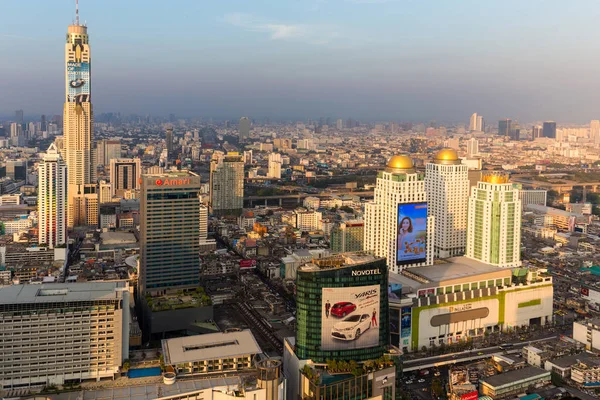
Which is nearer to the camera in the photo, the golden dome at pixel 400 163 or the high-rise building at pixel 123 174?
the golden dome at pixel 400 163

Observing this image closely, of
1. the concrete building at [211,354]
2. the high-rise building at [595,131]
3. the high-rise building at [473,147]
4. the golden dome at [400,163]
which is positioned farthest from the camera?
the high-rise building at [595,131]

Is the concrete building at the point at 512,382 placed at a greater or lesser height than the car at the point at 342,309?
lesser

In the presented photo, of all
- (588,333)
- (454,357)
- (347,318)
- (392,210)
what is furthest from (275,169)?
(347,318)

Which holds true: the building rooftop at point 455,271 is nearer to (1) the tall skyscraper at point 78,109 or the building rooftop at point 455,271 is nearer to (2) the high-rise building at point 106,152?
(1) the tall skyscraper at point 78,109

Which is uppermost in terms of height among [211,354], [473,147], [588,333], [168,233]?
[473,147]

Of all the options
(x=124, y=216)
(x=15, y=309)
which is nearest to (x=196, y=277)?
(x=15, y=309)

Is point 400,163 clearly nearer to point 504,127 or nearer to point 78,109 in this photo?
point 78,109

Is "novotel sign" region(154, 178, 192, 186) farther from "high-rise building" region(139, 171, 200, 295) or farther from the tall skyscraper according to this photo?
the tall skyscraper

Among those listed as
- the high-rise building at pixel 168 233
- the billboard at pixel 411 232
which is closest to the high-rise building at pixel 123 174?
the high-rise building at pixel 168 233
